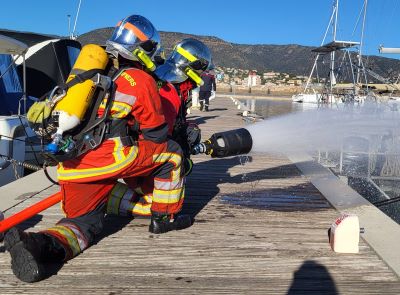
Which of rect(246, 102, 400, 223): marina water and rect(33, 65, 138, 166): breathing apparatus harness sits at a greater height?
rect(33, 65, 138, 166): breathing apparatus harness

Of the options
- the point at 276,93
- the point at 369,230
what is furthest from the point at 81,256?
the point at 276,93

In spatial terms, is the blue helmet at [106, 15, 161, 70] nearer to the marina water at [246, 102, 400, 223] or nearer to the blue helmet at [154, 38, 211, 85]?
the blue helmet at [154, 38, 211, 85]

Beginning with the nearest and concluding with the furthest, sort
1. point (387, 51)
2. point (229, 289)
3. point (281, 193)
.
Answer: point (229, 289)
point (281, 193)
point (387, 51)

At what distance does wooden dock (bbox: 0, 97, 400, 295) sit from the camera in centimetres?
280

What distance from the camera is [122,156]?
3.26 m

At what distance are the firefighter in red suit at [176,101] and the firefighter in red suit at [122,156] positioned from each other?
1.44 ft

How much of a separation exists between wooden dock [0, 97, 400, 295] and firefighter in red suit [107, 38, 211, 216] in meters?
0.16

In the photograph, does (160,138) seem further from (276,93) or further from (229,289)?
(276,93)

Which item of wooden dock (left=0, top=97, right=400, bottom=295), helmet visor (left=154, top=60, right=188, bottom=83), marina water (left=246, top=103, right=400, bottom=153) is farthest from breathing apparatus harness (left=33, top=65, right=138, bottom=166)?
marina water (left=246, top=103, right=400, bottom=153)

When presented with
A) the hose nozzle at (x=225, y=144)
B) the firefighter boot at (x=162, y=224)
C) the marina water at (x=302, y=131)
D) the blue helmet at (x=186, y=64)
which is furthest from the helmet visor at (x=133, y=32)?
the marina water at (x=302, y=131)

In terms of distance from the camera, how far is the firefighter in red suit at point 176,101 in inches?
158

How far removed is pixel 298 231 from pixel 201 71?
1581 mm

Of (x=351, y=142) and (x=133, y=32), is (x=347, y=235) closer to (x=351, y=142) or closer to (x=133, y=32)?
(x=133, y=32)

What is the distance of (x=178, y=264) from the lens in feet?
10.3
